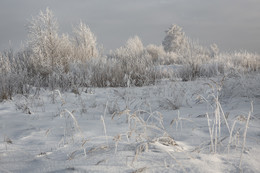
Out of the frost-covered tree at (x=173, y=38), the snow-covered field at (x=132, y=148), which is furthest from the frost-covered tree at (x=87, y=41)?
the frost-covered tree at (x=173, y=38)

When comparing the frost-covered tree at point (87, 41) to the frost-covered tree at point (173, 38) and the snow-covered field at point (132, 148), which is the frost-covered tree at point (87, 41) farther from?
the frost-covered tree at point (173, 38)

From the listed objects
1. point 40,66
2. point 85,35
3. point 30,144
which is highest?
point 85,35

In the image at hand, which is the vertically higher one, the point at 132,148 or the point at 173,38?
the point at 173,38

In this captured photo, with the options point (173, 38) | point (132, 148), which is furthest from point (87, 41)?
point (173, 38)

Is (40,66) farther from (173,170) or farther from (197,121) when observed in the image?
(173,170)

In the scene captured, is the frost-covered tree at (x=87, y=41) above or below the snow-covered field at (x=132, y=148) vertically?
above

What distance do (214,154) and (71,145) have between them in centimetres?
93

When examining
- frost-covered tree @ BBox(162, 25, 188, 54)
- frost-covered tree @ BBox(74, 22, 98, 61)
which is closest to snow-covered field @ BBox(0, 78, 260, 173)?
frost-covered tree @ BBox(74, 22, 98, 61)

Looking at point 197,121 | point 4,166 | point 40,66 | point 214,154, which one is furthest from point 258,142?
point 40,66

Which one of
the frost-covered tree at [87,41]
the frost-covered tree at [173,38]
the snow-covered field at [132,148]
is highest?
the frost-covered tree at [173,38]

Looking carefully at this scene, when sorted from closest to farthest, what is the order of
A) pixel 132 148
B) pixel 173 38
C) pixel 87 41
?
1. pixel 132 148
2. pixel 87 41
3. pixel 173 38

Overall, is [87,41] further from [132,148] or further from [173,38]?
[173,38]

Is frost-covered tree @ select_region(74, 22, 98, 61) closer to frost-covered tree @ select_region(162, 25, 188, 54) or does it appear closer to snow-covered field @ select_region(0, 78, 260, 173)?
snow-covered field @ select_region(0, 78, 260, 173)

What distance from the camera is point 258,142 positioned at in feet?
5.16
